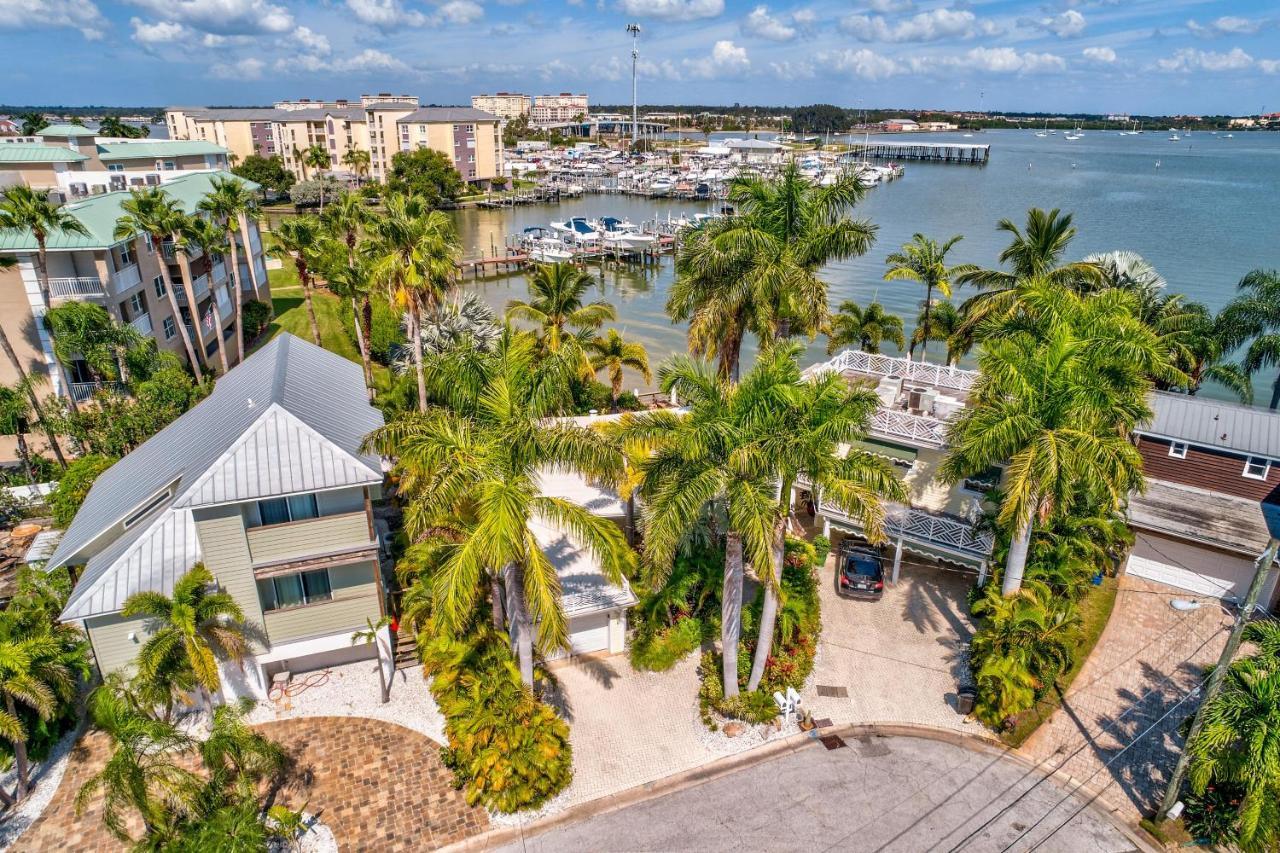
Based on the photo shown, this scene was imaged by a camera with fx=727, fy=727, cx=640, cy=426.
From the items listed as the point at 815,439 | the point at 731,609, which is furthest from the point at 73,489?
the point at 815,439

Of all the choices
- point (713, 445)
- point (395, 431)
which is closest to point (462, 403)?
point (395, 431)

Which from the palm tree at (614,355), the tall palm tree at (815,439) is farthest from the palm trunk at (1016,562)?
the palm tree at (614,355)

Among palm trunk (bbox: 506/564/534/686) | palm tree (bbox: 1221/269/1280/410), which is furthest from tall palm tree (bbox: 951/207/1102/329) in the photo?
palm trunk (bbox: 506/564/534/686)

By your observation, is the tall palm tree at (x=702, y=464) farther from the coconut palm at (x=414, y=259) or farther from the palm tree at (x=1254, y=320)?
the palm tree at (x=1254, y=320)

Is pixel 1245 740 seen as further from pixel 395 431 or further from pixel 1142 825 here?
pixel 395 431

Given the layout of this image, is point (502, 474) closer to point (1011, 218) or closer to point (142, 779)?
point (142, 779)
